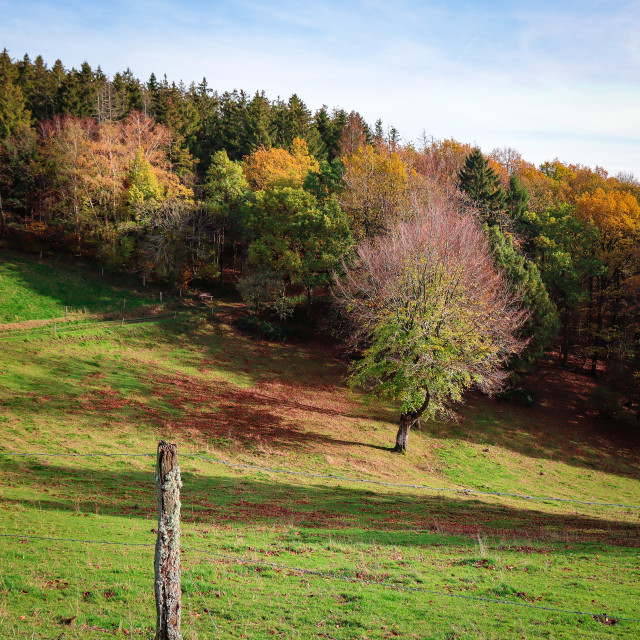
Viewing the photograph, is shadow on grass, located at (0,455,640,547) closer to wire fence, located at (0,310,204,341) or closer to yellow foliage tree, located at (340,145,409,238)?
wire fence, located at (0,310,204,341)

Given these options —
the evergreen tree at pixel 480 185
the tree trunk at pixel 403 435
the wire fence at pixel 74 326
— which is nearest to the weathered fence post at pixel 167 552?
the tree trunk at pixel 403 435

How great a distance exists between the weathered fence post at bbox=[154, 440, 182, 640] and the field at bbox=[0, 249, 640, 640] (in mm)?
1571

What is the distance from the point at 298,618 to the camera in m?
9.11

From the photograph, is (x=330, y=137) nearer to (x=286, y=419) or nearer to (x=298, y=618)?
(x=286, y=419)

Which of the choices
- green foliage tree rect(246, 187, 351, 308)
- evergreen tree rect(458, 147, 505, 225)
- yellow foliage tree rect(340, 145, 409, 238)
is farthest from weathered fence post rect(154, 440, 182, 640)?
evergreen tree rect(458, 147, 505, 225)

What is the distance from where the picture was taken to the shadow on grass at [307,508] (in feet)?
53.8

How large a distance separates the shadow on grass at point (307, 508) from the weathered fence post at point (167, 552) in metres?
8.93

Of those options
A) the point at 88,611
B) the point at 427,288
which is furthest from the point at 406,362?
the point at 88,611

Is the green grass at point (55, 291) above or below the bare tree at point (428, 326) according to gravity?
below

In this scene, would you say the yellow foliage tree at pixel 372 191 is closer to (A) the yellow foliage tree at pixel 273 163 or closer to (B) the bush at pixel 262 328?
(A) the yellow foliage tree at pixel 273 163

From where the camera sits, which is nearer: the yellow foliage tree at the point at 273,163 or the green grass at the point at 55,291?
the green grass at the point at 55,291

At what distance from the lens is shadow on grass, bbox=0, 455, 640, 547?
1641cm

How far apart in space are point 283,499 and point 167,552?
1345 cm

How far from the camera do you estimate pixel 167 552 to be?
23.8 feet
